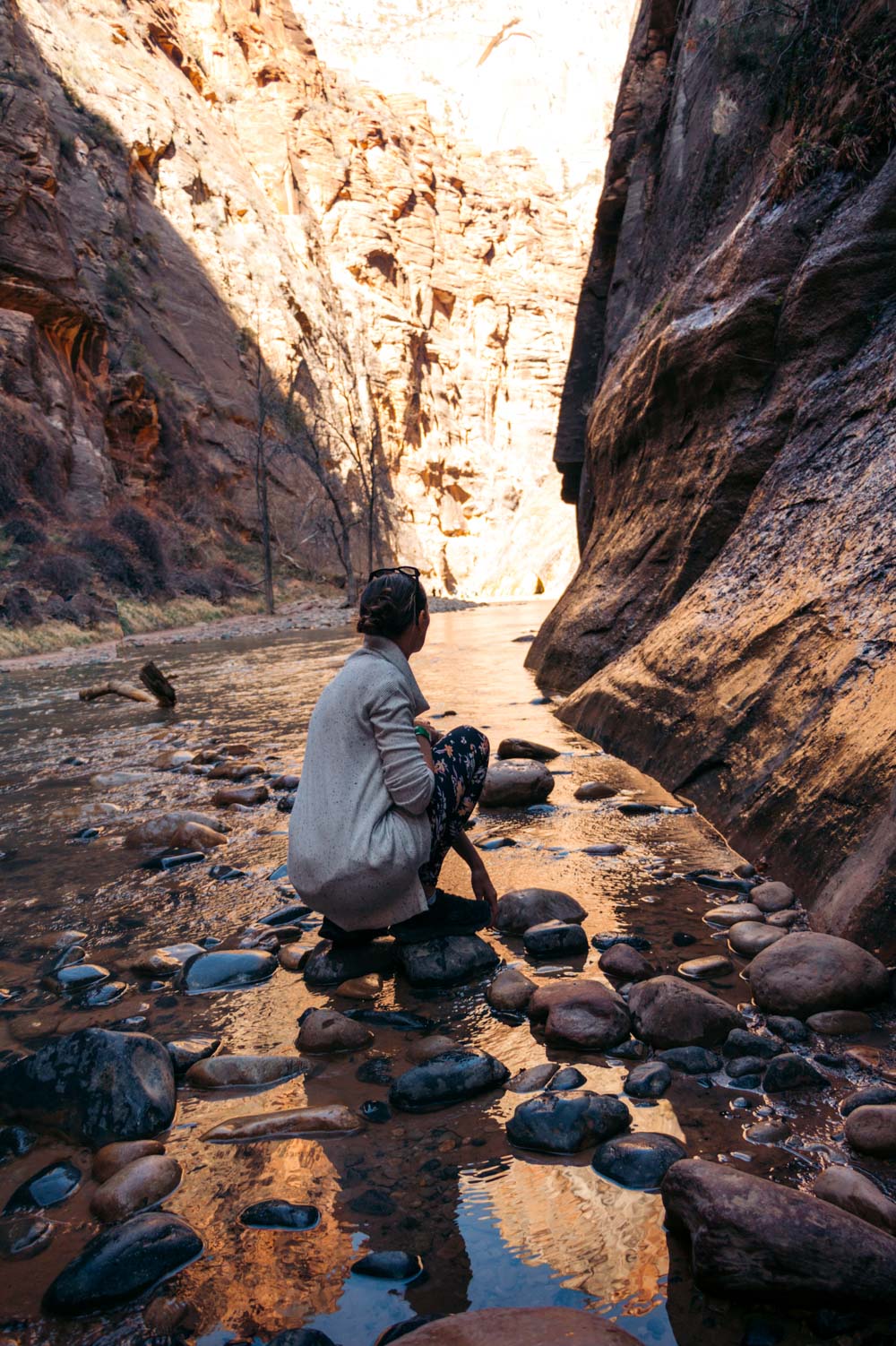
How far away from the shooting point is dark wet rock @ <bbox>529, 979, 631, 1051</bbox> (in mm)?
2031

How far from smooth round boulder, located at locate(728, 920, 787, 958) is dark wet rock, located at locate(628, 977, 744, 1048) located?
1.33 feet

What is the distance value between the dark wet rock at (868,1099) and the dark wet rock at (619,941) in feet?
2.82

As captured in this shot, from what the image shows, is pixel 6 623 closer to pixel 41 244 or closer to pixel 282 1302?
pixel 41 244

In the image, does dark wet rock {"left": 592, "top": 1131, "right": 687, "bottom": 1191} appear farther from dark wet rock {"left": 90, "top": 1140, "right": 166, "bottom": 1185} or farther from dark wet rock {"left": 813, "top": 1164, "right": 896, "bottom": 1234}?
dark wet rock {"left": 90, "top": 1140, "right": 166, "bottom": 1185}

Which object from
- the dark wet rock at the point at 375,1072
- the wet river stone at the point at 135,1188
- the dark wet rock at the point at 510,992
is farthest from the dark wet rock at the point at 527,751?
the wet river stone at the point at 135,1188

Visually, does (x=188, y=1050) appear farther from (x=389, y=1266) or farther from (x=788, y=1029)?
(x=788, y=1029)

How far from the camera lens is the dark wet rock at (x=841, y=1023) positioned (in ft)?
6.44

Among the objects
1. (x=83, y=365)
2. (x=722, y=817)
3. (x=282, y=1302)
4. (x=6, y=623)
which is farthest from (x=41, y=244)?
(x=282, y=1302)

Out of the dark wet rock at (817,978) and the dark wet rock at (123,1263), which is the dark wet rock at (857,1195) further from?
the dark wet rock at (123,1263)

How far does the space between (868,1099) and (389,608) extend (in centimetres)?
165

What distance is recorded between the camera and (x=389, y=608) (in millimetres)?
2609

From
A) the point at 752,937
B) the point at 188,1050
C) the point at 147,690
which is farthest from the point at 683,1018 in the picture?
the point at 147,690

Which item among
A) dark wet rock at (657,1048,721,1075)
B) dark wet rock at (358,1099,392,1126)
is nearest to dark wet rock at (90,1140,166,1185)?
dark wet rock at (358,1099,392,1126)

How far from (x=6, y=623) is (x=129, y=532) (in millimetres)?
6847
